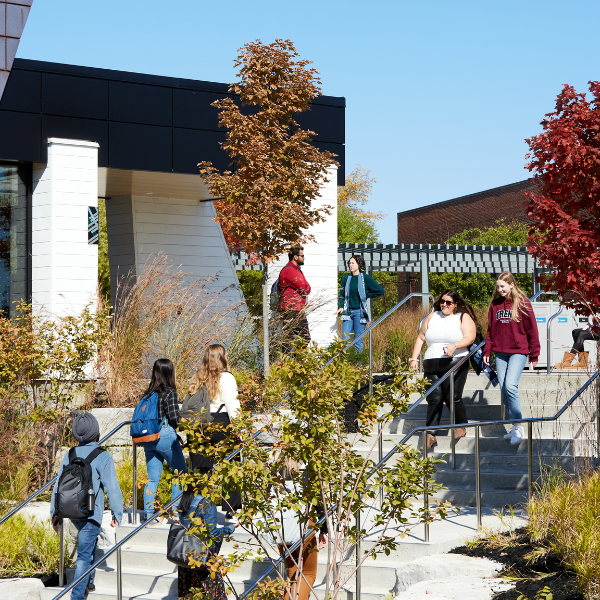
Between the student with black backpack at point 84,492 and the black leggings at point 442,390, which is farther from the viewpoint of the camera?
the black leggings at point 442,390

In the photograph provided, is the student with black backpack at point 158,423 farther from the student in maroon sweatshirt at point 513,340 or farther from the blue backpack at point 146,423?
the student in maroon sweatshirt at point 513,340

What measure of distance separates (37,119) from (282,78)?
335 centimetres

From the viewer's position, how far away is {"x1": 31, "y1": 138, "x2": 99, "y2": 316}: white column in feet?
36.3

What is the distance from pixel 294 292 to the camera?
36.0ft

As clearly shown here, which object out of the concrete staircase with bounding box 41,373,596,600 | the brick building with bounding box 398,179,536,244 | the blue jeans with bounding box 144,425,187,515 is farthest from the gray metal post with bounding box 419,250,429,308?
the blue jeans with bounding box 144,425,187,515

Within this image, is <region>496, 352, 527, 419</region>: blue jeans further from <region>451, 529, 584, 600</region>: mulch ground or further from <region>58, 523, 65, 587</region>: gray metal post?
<region>58, 523, 65, 587</region>: gray metal post

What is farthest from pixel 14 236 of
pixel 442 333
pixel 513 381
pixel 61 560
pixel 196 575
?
pixel 513 381

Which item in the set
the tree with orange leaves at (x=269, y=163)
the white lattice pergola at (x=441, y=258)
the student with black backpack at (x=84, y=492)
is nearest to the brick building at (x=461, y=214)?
the white lattice pergola at (x=441, y=258)

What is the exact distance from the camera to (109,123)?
38.6ft

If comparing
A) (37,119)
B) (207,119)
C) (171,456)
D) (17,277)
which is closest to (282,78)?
(207,119)

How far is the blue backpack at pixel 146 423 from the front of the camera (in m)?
7.50

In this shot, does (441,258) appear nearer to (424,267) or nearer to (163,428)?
(424,267)

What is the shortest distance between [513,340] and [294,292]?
360 cm

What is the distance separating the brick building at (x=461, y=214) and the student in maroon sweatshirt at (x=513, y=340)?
2488cm
